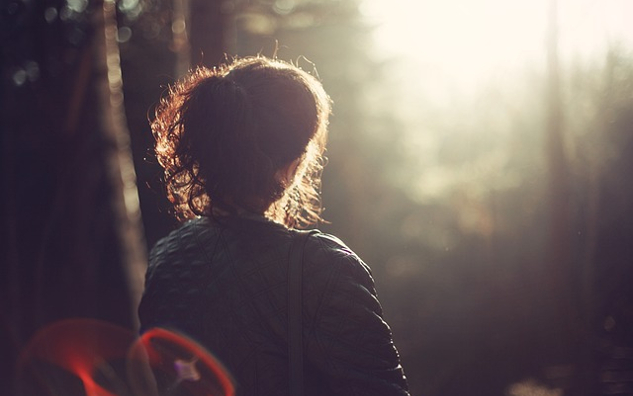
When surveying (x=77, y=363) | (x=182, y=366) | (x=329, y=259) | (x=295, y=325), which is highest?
(x=329, y=259)

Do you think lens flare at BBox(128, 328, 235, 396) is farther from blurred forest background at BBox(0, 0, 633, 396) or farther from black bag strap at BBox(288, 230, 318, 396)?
blurred forest background at BBox(0, 0, 633, 396)

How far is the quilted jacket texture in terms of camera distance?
58.5 inches

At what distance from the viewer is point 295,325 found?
150 centimetres

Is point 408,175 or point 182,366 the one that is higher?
point 182,366

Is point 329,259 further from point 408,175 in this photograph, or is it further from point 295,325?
point 408,175

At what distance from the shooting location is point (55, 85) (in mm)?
4621

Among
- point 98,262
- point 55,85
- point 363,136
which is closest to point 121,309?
point 98,262

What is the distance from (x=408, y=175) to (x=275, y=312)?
13.5 m

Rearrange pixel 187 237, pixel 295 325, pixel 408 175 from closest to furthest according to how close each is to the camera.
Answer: pixel 295 325
pixel 187 237
pixel 408 175

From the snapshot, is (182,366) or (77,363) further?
(77,363)

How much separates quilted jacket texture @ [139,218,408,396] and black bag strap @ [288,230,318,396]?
0.01m

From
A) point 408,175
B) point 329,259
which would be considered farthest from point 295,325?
point 408,175

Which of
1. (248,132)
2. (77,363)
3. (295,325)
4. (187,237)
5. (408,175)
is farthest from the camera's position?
(408,175)

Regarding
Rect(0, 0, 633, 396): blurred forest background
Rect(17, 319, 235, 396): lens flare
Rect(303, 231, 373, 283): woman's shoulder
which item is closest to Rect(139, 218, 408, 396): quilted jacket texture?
Rect(303, 231, 373, 283): woman's shoulder
